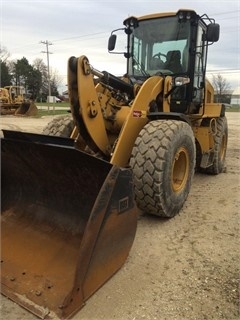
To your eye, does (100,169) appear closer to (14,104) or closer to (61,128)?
(61,128)

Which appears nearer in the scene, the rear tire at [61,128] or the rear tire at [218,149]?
the rear tire at [61,128]

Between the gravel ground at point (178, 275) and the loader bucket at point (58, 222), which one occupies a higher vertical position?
the loader bucket at point (58, 222)

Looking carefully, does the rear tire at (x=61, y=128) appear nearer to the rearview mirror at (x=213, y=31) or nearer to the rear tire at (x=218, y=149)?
the rearview mirror at (x=213, y=31)

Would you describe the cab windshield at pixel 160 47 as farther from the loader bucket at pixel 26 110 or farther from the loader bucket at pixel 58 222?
the loader bucket at pixel 26 110

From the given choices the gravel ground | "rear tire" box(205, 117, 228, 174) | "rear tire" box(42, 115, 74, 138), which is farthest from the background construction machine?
the gravel ground

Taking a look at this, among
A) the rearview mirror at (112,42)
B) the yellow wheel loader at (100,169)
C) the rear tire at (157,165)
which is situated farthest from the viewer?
the rearview mirror at (112,42)

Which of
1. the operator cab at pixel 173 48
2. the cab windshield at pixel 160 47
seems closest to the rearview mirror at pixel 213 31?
the operator cab at pixel 173 48

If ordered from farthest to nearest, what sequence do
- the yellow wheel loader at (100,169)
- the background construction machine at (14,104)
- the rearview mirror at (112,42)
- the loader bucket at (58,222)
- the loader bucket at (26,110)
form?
1. the background construction machine at (14,104)
2. the loader bucket at (26,110)
3. the rearview mirror at (112,42)
4. the yellow wheel loader at (100,169)
5. the loader bucket at (58,222)

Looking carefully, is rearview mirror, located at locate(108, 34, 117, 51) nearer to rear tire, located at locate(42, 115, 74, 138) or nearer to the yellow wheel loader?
the yellow wheel loader

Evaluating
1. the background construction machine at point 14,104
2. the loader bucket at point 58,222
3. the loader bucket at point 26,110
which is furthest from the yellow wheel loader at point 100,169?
the background construction machine at point 14,104

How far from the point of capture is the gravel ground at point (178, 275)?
2.64 metres

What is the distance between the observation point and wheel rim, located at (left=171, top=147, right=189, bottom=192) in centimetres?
445

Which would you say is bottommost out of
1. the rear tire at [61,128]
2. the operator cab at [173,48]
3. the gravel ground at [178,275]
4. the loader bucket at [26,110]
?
the gravel ground at [178,275]

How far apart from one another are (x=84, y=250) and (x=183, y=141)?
7.15 feet
